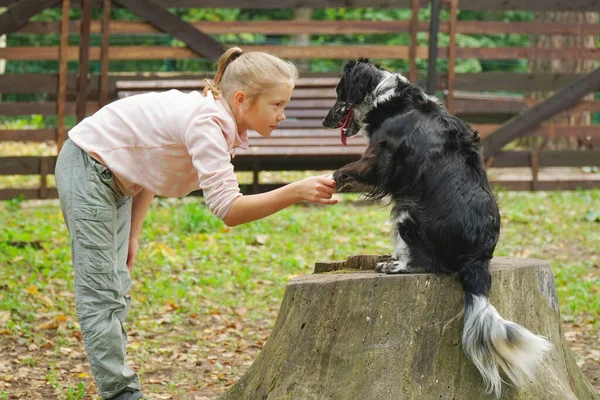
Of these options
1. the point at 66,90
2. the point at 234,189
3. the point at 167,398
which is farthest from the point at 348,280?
the point at 66,90

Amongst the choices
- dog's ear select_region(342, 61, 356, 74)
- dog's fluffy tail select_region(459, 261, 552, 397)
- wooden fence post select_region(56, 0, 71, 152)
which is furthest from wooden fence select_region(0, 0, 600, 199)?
dog's fluffy tail select_region(459, 261, 552, 397)

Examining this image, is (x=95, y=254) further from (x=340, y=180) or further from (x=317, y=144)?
(x=317, y=144)

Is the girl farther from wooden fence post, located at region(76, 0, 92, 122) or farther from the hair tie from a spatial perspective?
wooden fence post, located at region(76, 0, 92, 122)

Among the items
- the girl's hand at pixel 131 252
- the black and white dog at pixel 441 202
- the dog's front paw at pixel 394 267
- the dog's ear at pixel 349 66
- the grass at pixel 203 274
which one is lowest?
the grass at pixel 203 274

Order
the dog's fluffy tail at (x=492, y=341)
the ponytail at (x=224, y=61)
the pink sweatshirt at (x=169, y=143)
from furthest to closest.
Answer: the ponytail at (x=224, y=61) < the pink sweatshirt at (x=169, y=143) < the dog's fluffy tail at (x=492, y=341)

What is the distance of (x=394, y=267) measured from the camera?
369 cm

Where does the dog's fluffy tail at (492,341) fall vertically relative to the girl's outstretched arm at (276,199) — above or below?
below

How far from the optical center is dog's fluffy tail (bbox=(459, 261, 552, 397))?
10.5ft

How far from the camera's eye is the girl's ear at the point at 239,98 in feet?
11.4

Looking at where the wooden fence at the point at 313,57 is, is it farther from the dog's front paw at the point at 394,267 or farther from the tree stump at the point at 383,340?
the tree stump at the point at 383,340

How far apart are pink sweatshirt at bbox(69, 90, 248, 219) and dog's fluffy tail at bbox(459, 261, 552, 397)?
39.2 inches

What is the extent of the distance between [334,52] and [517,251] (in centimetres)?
369

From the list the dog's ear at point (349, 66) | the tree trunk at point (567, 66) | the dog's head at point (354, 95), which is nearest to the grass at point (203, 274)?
the dog's head at point (354, 95)

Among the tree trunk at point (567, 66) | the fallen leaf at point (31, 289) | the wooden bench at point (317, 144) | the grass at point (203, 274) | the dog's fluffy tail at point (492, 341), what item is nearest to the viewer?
the dog's fluffy tail at point (492, 341)
